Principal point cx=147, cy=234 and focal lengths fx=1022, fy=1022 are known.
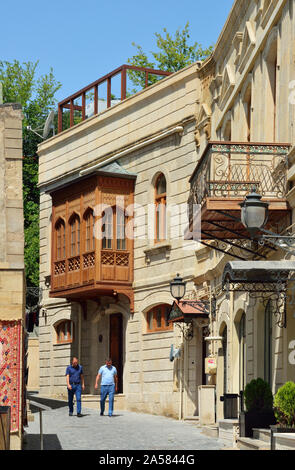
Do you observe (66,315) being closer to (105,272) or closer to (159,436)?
A: (105,272)

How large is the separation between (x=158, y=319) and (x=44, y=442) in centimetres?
1165

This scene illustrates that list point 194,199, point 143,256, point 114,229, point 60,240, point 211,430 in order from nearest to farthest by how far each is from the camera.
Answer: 1. point 194,199
2. point 211,430
3. point 143,256
4. point 114,229
5. point 60,240

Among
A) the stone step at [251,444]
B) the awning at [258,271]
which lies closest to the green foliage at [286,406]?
the stone step at [251,444]

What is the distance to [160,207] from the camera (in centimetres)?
3003

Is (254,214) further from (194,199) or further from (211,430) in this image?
(211,430)

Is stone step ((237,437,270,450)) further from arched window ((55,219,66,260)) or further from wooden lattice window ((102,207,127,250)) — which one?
arched window ((55,219,66,260))

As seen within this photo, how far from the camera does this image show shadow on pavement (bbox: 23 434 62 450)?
56.3 feet

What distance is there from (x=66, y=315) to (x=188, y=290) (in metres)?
7.20

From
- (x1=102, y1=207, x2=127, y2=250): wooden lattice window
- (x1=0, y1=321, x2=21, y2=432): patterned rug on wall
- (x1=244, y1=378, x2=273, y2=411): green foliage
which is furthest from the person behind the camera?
(x1=102, y1=207, x2=127, y2=250): wooden lattice window

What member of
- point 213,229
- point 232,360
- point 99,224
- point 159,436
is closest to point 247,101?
point 213,229

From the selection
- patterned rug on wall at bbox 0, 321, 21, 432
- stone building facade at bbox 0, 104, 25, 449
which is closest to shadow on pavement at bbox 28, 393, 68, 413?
stone building facade at bbox 0, 104, 25, 449

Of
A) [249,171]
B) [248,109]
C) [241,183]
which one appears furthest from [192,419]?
[241,183]

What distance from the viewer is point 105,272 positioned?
101ft

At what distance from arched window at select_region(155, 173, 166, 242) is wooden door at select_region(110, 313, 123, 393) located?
11.3ft
